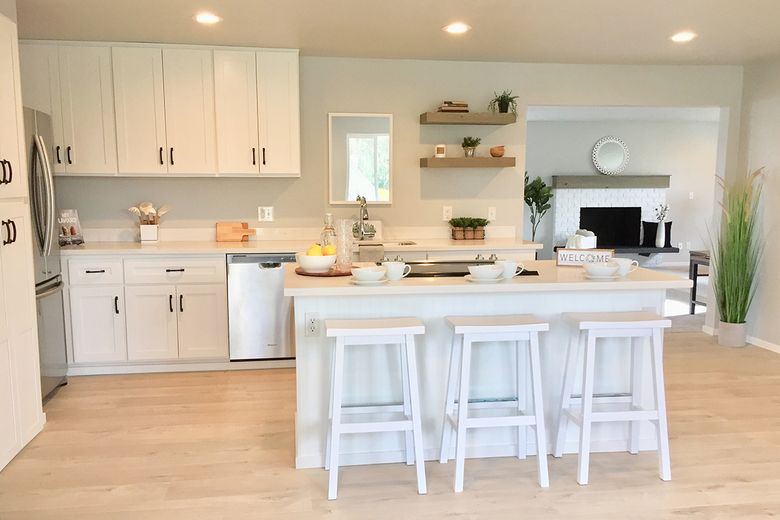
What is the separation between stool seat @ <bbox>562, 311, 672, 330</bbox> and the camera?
8.88ft

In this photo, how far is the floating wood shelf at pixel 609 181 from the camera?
975 cm

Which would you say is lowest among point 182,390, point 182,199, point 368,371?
point 182,390

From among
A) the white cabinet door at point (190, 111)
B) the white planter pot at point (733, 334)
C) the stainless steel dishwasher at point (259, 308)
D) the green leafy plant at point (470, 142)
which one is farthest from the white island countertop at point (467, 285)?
the white planter pot at point (733, 334)

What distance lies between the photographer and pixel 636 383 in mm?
3035

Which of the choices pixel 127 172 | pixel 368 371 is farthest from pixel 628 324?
pixel 127 172

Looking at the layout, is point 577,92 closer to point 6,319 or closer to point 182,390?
point 182,390

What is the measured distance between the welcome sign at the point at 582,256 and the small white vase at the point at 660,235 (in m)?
7.36

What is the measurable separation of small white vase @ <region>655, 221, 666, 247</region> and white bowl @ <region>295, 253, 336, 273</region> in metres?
8.38

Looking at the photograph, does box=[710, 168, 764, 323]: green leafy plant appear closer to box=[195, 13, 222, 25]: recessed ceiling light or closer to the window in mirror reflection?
the window in mirror reflection

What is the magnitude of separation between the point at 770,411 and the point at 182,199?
430cm

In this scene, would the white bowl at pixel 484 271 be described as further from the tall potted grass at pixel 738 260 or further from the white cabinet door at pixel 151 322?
the tall potted grass at pixel 738 260

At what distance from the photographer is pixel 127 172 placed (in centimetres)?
448

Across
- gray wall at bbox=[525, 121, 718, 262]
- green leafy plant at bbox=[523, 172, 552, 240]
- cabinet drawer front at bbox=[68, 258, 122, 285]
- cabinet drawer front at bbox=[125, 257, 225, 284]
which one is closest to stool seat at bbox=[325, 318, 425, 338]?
cabinet drawer front at bbox=[125, 257, 225, 284]

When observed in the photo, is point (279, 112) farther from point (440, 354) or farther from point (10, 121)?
point (440, 354)
